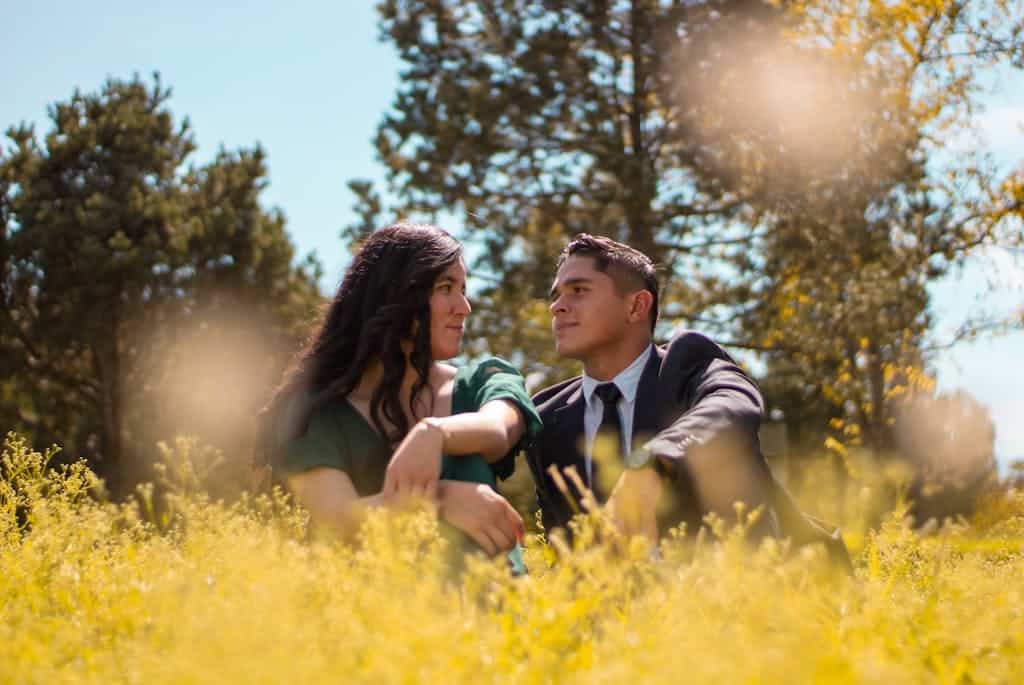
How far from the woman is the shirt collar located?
0.64 metres

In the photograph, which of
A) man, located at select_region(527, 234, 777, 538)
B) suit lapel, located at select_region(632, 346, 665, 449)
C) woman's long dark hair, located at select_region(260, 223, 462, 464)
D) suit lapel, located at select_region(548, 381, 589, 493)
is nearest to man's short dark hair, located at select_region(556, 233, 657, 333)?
man, located at select_region(527, 234, 777, 538)

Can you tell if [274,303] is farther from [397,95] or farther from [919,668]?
[919,668]

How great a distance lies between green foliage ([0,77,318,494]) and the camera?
59.4 feet

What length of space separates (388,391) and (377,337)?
0.18m

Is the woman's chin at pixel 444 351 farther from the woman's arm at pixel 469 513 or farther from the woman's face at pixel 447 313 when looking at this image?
the woman's arm at pixel 469 513

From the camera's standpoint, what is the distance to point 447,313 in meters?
3.29

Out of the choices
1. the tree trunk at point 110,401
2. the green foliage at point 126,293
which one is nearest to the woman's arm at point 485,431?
the green foliage at point 126,293

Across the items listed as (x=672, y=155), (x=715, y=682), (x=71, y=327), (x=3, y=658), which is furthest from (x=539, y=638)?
(x=71, y=327)

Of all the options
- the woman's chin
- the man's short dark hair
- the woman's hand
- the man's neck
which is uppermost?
the man's short dark hair

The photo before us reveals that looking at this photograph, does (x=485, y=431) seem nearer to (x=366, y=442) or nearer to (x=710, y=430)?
(x=366, y=442)

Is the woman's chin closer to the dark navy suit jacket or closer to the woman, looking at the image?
the woman

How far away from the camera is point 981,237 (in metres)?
12.3

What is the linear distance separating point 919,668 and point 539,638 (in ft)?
2.38

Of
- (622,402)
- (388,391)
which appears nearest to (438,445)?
(388,391)
